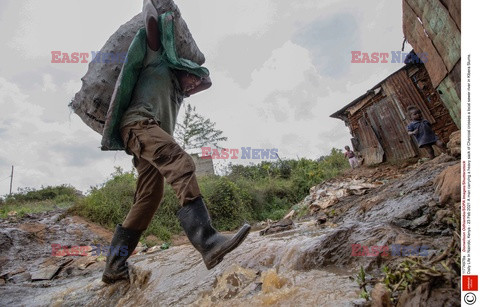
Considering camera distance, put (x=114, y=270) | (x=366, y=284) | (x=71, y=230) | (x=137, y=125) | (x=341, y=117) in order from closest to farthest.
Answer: (x=366, y=284) < (x=137, y=125) < (x=114, y=270) < (x=71, y=230) < (x=341, y=117)

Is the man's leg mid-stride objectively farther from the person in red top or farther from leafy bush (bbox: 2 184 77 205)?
leafy bush (bbox: 2 184 77 205)

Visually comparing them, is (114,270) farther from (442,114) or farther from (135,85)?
(442,114)

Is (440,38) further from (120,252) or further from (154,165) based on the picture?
(120,252)

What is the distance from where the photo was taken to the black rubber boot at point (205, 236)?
1.58 metres

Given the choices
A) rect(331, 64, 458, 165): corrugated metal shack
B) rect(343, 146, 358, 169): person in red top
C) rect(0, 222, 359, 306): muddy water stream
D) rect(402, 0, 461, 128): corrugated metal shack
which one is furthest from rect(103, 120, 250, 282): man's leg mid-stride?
rect(343, 146, 358, 169): person in red top

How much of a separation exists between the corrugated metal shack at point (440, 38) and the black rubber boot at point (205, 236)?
3758 mm

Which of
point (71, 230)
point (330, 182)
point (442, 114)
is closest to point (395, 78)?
point (442, 114)

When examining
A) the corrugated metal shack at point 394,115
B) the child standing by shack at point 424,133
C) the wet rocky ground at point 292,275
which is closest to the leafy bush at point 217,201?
the corrugated metal shack at point 394,115

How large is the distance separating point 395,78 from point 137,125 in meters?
9.27

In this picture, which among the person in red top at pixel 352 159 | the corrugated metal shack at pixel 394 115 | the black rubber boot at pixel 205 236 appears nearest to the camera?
the black rubber boot at pixel 205 236

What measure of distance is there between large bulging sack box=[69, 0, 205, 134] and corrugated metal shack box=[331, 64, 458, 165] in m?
7.97

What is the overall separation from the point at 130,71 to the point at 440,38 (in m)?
4.55

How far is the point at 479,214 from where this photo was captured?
86cm

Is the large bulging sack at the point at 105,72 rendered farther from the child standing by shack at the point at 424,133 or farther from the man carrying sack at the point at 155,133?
the child standing by shack at the point at 424,133
